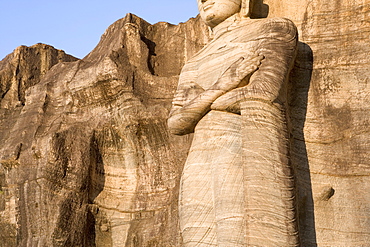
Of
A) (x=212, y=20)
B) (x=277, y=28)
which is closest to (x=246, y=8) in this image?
(x=212, y=20)

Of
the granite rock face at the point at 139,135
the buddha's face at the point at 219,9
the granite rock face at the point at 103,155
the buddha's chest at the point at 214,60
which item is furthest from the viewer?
the granite rock face at the point at 103,155

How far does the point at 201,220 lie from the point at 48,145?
3247 mm

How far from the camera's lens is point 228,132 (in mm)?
9133

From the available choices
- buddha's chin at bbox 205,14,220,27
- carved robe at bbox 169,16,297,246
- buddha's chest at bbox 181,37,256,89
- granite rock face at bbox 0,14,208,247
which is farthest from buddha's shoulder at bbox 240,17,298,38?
granite rock face at bbox 0,14,208,247

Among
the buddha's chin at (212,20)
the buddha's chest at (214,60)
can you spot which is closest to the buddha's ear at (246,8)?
the buddha's chin at (212,20)

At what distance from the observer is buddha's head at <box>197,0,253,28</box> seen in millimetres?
10016

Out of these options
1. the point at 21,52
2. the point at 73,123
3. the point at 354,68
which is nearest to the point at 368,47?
the point at 354,68

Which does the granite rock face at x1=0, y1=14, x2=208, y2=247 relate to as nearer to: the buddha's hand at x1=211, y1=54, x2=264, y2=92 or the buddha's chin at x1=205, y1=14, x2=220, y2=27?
the buddha's chin at x1=205, y1=14, x2=220, y2=27

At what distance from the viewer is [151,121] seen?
1126cm

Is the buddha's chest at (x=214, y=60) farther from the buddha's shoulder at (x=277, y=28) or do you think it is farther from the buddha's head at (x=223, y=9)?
the buddha's head at (x=223, y=9)

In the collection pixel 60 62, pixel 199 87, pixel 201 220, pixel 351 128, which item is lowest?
pixel 201 220

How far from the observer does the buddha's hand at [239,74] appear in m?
9.14

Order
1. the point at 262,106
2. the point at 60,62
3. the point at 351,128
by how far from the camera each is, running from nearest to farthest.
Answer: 1. the point at 262,106
2. the point at 351,128
3. the point at 60,62

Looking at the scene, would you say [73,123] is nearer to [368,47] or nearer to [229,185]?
[229,185]
